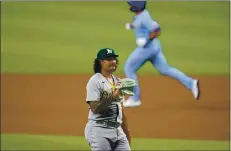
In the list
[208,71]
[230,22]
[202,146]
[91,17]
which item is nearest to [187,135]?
[202,146]

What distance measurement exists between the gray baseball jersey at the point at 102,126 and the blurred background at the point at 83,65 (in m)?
2.45

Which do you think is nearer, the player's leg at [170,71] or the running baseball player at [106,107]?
the running baseball player at [106,107]

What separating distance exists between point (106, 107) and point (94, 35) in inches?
107

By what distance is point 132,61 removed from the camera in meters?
6.12

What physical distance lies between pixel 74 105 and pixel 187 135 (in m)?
1.45

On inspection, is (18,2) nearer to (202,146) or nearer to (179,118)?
(179,118)

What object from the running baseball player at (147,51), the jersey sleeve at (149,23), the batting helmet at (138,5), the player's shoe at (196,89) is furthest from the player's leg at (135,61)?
the player's shoe at (196,89)

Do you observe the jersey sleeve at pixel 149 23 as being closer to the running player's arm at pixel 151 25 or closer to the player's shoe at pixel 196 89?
the running player's arm at pixel 151 25

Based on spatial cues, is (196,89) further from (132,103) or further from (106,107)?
(106,107)

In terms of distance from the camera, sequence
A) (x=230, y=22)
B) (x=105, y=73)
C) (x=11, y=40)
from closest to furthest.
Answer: (x=105, y=73) → (x=230, y=22) → (x=11, y=40)

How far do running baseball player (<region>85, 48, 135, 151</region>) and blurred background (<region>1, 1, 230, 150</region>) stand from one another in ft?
7.97

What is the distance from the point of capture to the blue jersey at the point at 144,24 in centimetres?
605

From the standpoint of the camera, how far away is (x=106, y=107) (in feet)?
11.9

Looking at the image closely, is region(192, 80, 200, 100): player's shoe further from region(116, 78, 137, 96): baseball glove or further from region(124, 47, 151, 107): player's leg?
region(116, 78, 137, 96): baseball glove
